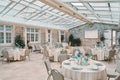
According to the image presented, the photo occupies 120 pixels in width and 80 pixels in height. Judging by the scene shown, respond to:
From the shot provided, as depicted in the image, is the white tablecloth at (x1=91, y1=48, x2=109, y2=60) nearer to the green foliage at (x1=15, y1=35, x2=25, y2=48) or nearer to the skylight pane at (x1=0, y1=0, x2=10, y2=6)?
the skylight pane at (x1=0, y1=0, x2=10, y2=6)

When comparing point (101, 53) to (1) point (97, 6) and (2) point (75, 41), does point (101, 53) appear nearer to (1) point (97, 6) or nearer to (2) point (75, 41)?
(1) point (97, 6)

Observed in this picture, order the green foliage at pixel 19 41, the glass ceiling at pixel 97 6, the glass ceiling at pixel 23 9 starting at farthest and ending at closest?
the green foliage at pixel 19 41
the glass ceiling at pixel 23 9
the glass ceiling at pixel 97 6

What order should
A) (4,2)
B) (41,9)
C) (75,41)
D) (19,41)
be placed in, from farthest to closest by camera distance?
(75,41) → (19,41) → (41,9) → (4,2)

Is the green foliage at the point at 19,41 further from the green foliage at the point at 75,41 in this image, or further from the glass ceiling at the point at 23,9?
the green foliage at the point at 75,41

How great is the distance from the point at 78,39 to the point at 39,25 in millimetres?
8425

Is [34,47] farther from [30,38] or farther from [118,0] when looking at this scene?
[118,0]

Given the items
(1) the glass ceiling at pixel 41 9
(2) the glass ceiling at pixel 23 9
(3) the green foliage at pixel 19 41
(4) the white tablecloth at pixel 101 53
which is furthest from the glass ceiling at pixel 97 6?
(3) the green foliage at pixel 19 41

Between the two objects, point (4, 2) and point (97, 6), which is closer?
point (4, 2)

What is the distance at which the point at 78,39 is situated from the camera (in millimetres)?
20953

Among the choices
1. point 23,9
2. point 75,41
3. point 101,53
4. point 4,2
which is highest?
point 4,2

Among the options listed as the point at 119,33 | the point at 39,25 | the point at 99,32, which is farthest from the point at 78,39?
the point at 39,25

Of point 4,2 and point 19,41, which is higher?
point 4,2

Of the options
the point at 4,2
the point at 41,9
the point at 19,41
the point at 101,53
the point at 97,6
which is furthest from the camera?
the point at 19,41

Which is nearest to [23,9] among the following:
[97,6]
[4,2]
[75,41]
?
[4,2]
